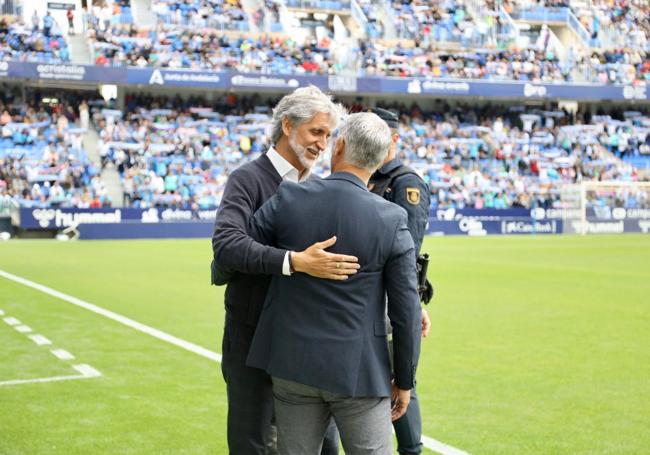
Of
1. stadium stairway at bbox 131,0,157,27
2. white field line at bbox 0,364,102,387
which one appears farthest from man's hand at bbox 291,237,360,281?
stadium stairway at bbox 131,0,157,27

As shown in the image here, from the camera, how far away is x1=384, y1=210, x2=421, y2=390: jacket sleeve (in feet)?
11.9

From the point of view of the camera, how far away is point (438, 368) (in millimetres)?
8938

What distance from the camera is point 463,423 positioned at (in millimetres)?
6742

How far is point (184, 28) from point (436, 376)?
39.8 meters

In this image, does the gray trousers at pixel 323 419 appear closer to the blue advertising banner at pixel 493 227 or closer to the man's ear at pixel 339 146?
the man's ear at pixel 339 146

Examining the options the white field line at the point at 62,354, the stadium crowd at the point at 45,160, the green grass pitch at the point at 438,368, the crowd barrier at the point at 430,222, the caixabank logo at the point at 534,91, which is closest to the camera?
the green grass pitch at the point at 438,368

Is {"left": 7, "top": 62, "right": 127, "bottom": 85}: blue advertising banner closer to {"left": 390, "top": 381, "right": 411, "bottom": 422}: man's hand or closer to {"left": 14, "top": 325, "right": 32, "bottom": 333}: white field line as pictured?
{"left": 14, "top": 325, "right": 32, "bottom": 333}: white field line

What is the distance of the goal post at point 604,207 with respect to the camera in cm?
4131

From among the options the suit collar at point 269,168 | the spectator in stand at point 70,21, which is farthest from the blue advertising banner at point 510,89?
the suit collar at point 269,168

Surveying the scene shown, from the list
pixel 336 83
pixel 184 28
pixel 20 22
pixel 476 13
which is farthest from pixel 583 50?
pixel 20 22

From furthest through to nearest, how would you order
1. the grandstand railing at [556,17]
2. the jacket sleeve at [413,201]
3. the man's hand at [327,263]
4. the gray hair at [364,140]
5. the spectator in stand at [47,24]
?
1. the grandstand railing at [556,17]
2. the spectator in stand at [47,24]
3. the jacket sleeve at [413,201]
4. the gray hair at [364,140]
5. the man's hand at [327,263]

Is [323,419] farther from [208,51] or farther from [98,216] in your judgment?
[208,51]

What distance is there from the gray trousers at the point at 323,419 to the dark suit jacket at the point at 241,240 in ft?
1.73

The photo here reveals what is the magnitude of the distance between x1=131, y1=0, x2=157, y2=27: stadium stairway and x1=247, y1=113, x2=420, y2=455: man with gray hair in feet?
144
